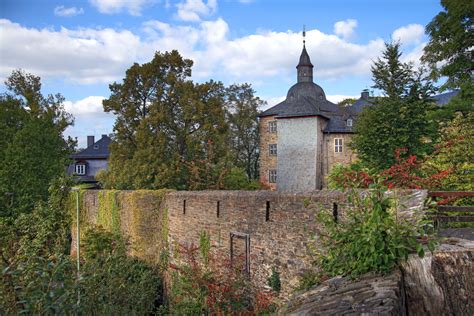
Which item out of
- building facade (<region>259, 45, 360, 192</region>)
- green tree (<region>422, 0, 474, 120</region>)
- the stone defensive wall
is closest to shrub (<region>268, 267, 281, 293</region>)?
the stone defensive wall

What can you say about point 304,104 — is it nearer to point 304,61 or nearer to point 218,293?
point 304,61

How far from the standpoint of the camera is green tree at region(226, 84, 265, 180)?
42.1 m

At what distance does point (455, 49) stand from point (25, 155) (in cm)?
2341

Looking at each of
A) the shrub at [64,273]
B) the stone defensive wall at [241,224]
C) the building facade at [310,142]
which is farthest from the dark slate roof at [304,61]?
the stone defensive wall at [241,224]

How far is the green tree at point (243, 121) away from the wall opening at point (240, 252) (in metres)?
31.6

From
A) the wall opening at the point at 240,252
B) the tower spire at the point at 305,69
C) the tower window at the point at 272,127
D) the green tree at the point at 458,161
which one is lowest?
the wall opening at the point at 240,252

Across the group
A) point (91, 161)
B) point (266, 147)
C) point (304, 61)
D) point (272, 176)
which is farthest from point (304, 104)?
point (91, 161)

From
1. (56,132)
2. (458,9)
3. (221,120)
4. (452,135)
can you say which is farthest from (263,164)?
(452,135)

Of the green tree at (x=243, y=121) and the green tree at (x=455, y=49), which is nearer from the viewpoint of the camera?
the green tree at (x=455, y=49)

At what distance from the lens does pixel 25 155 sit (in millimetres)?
26375

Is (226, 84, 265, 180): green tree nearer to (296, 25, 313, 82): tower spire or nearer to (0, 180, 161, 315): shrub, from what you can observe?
Result: (296, 25, 313, 82): tower spire

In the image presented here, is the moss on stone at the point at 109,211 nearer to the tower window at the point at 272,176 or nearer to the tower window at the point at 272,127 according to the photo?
the tower window at the point at 272,176

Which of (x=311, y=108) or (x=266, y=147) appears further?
(x=266, y=147)

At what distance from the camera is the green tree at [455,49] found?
17.7 m
